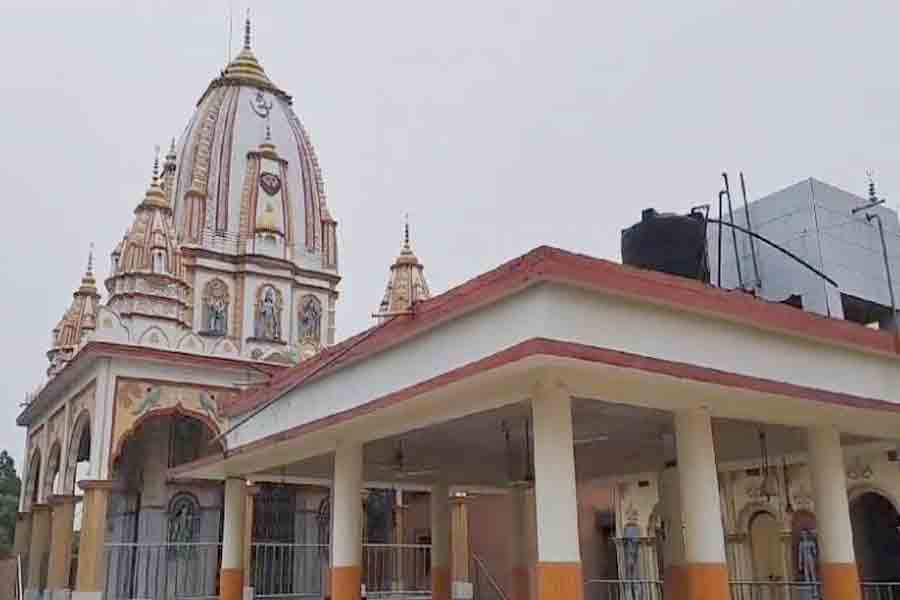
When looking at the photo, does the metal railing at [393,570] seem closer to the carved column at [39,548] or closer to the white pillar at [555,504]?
the carved column at [39,548]

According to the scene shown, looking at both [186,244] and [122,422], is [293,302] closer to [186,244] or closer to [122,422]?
[186,244]

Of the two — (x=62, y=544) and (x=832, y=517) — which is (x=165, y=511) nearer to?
(x=62, y=544)

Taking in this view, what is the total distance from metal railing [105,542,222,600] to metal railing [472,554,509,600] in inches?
243

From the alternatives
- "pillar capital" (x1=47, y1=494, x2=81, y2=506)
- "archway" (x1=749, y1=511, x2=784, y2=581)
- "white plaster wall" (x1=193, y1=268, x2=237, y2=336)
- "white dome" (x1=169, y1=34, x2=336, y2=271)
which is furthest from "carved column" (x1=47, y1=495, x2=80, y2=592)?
"archway" (x1=749, y1=511, x2=784, y2=581)

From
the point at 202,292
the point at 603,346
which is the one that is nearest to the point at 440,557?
the point at 603,346

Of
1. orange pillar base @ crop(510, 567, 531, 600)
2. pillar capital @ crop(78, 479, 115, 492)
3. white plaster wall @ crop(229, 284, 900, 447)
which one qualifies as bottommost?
orange pillar base @ crop(510, 567, 531, 600)

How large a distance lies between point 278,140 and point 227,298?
5.49 m

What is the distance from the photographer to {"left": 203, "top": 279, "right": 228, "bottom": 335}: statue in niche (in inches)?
947

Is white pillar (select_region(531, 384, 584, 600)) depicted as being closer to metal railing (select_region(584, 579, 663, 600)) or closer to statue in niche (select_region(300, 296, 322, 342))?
metal railing (select_region(584, 579, 663, 600))

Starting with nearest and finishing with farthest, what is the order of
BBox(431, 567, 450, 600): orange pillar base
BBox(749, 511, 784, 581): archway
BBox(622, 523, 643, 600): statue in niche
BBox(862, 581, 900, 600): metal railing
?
BBox(862, 581, 900, 600): metal railing < BBox(431, 567, 450, 600): orange pillar base < BBox(749, 511, 784, 581): archway < BBox(622, 523, 643, 600): statue in niche

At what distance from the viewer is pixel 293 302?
25.2 metres

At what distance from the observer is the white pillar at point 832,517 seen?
360 inches

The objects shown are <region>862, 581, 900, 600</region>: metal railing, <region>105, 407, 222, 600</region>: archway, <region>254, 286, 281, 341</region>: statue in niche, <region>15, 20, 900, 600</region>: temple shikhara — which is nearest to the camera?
<region>15, 20, 900, 600</region>: temple shikhara

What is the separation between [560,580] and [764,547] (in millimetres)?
10394
